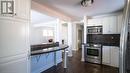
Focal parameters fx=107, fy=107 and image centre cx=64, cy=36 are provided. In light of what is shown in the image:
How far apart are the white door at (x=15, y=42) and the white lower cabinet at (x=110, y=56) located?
3.58 m

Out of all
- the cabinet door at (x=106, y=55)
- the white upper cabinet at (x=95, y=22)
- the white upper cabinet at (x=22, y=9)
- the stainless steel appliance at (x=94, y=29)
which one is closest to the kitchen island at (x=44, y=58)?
the white upper cabinet at (x=22, y=9)

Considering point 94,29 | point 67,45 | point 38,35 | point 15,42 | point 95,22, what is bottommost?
point 67,45

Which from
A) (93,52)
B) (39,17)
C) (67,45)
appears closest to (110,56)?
(93,52)

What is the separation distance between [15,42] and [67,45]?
11.3ft

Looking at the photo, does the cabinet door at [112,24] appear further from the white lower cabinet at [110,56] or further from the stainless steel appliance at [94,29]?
the white lower cabinet at [110,56]

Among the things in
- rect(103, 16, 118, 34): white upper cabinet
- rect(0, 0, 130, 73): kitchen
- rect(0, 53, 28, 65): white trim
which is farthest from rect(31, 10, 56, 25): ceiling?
rect(0, 53, 28, 65): white trim

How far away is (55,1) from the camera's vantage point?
337 centimetres

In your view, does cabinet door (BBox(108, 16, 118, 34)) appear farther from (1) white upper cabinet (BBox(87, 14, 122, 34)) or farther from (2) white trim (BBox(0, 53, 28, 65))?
(2) white trim (BBox(0, 53, 28, 65))

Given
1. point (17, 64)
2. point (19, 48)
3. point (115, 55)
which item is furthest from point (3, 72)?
point (115, 55)

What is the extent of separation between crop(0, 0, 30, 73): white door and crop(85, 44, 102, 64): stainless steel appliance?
3.61 metres

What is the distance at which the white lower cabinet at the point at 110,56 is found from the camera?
436 cm

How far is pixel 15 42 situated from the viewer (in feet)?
5.87

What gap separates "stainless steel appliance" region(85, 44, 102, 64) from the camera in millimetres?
4899

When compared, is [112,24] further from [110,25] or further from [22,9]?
[22,9]
